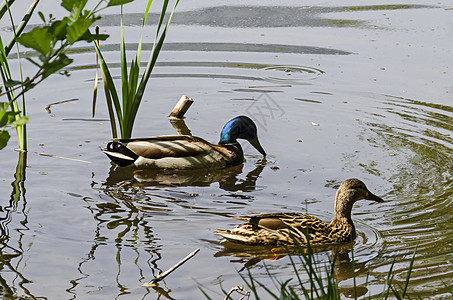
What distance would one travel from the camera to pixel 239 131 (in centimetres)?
824

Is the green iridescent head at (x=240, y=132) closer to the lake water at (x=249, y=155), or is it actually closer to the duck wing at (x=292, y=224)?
the lake water at (x=249, y=155)

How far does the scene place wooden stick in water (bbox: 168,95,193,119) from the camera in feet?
29.9

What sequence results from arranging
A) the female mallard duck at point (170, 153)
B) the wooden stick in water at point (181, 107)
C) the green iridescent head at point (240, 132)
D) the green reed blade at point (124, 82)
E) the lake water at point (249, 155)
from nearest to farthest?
the lake water at point (249, 155) < the green reed blade at point (124, 82) < the female mallard duck at point (170, 153) < the green iridescent head at point (240, 132) < the wooden stick in water at point (181, 107)

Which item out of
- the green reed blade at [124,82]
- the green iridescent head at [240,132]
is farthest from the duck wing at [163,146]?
the green iridescent head at [240,132]

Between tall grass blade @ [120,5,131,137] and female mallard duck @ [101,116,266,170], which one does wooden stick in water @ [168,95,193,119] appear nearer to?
female mallard duck @ [101,116,266,170]

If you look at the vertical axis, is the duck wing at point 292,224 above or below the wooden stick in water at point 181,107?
below

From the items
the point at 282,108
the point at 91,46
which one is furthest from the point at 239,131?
the point at 91,46

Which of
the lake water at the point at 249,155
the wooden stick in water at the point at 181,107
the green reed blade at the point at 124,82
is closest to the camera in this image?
Answer: the lake water at the point at 249,155

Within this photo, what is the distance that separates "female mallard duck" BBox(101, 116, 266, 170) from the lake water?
0.16 m

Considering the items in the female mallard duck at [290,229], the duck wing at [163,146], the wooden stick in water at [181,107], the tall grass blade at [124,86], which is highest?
the tall grass blade at [124,86]

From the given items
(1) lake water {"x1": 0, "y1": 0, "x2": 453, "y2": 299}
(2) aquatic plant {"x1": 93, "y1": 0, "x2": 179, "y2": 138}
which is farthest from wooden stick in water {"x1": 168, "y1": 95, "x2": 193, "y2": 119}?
(2) aquatic plant {"x1": 93, "y1": 0, "x2": 179, "y2": 138}

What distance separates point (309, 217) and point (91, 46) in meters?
7.16

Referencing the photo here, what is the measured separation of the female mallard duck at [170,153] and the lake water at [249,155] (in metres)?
0.16

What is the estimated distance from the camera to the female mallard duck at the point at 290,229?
570 cm
